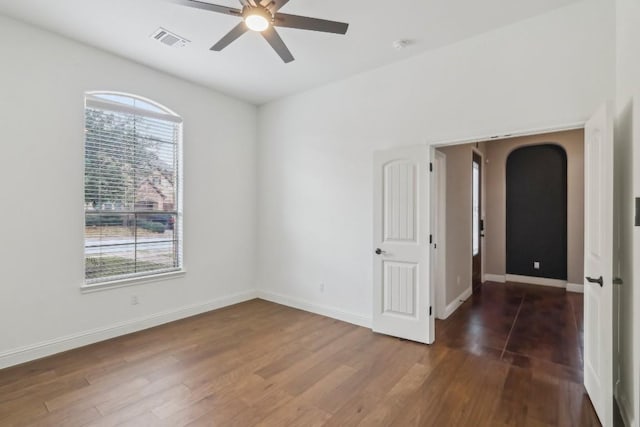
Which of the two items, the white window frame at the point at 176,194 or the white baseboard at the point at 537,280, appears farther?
the white baseboard at the point at 537,280

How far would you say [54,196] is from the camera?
3.15 meters

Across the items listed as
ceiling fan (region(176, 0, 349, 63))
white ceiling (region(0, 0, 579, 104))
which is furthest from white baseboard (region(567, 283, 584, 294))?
ceiling fan (region(176, 0, 349, 63))

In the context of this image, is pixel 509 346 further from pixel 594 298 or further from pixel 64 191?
pixel 64 191

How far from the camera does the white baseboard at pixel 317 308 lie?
3946 millimetres

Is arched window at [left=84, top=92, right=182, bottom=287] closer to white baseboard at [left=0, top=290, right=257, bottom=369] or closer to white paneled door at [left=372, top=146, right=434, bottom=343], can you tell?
white baseboard at [left=0, top=290, right=257, bottom=369]

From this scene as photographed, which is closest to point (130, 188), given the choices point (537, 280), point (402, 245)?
point (402, 245)

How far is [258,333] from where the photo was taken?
370cm

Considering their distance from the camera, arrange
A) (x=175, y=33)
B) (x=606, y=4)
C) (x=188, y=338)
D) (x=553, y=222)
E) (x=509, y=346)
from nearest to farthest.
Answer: (x=606, y=4) < (x=175, y=33) < (x=509, y=346) < (x=188, y=338) < (x=553, y=222)

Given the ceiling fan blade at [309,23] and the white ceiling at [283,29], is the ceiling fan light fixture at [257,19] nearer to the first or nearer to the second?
the ceiling fan blade at [309,23]

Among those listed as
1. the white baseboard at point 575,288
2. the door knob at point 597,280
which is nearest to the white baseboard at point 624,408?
the door knob at point 597,280

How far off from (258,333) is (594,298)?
3.19 metres

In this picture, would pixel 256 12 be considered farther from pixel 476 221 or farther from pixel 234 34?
pixel 476 221

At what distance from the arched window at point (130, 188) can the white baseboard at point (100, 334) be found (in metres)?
0.54

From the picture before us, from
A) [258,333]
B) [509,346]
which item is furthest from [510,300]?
[258,333]
